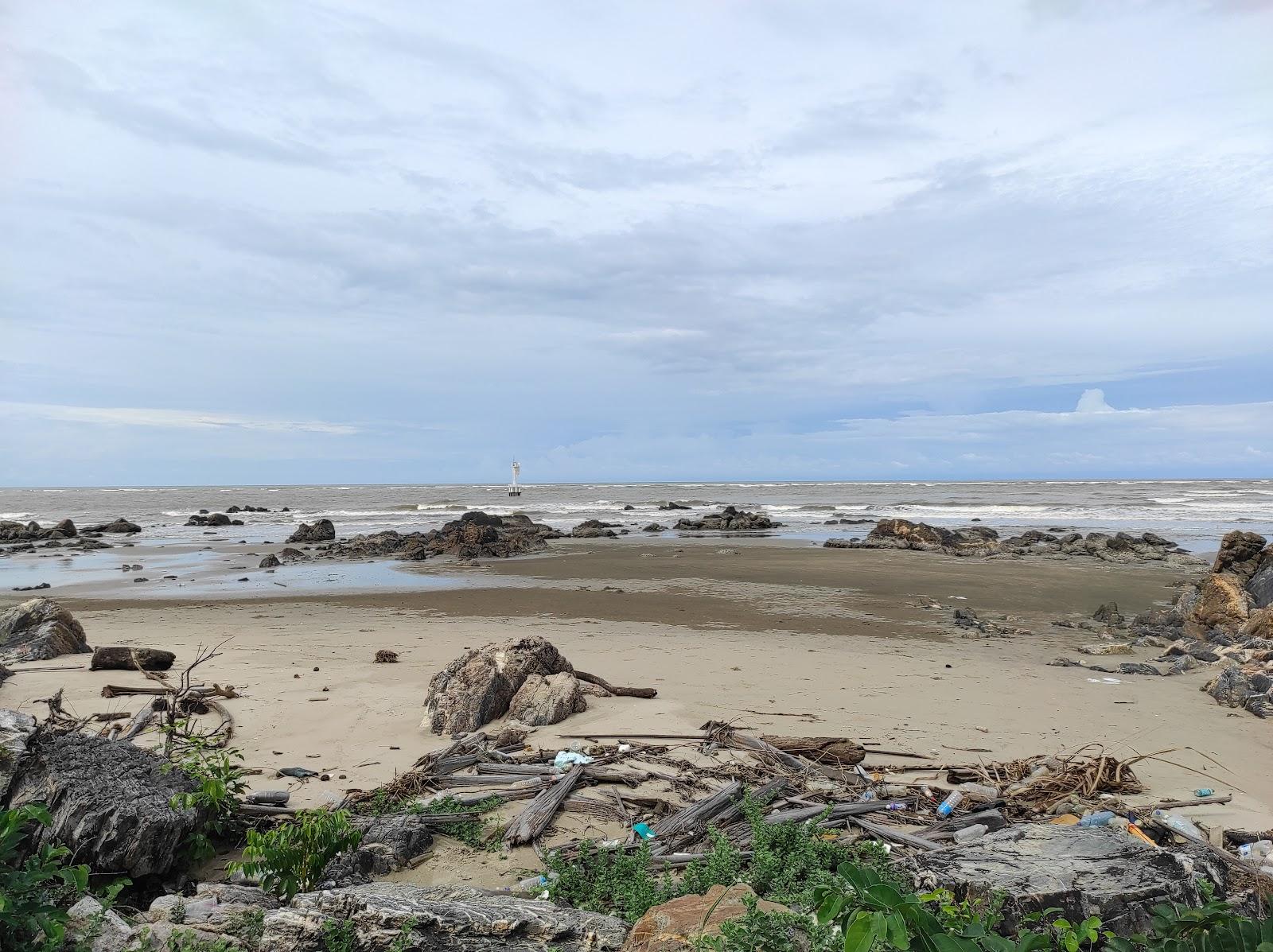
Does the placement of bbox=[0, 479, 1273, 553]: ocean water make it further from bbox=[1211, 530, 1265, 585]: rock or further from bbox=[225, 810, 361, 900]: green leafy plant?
bbox=[225, 810, 361, 900]: green leafy plant

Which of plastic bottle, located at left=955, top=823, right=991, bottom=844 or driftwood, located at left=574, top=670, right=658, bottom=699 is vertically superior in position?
plastic bottle, located at left=955, top=823, right=991, bottom=844

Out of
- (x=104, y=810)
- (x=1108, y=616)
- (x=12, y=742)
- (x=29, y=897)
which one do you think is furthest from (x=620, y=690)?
(x=1108, y=616)

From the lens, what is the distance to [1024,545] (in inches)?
1081

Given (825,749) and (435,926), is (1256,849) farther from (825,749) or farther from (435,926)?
(435,926)

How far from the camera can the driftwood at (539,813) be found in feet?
15.4

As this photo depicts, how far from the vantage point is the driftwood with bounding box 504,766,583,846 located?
4707 millimetres

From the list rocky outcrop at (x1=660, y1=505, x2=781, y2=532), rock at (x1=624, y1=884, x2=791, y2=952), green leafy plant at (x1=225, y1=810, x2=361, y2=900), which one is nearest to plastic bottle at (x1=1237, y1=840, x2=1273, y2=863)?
rock at (x1=624, y1=884, x2=791, y2=952)

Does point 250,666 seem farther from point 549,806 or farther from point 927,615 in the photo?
point 927,615

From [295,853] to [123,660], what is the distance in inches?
280

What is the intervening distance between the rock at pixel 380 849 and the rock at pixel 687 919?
181cm

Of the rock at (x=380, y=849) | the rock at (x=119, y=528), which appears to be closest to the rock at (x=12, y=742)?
the rock at (x=380, y=849)

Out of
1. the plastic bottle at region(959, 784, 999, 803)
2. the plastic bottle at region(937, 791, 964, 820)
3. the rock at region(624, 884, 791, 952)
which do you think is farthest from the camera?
the plastic bottle at region(959, 784, 999, 803)

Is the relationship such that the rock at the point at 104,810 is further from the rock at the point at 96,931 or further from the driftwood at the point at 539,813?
the driftwood at the point at 539,813

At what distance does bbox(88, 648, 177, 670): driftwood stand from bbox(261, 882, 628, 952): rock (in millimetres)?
7318
